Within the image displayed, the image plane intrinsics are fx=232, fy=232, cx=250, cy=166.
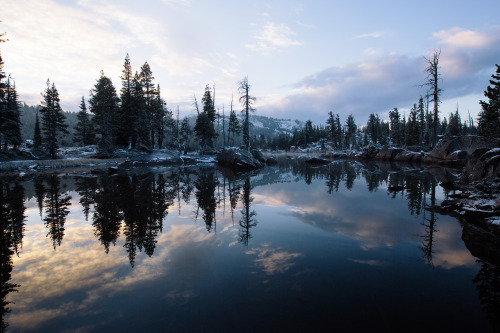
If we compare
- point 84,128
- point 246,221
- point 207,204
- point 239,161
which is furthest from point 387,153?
point 84,128

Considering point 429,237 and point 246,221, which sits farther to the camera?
point 246,221

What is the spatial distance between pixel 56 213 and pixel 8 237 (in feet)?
9.50

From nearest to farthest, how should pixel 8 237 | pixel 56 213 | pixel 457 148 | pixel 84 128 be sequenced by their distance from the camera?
1. pixel 8 237
2. pixel 56 213
3. pixel 457 148
4. pixel 84 128

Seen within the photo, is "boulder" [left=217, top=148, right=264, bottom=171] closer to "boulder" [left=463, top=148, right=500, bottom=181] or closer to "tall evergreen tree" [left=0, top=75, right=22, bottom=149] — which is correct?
"boulder" [left=463, top=148, right=500, bottom=181]

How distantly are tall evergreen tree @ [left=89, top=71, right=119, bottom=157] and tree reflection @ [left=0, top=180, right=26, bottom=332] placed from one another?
97.2ft

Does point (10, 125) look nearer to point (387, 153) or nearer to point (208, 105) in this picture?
point (208, 105)

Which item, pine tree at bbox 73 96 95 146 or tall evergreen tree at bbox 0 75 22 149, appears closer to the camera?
tall evergreen tree at bbox 0 75 22 149

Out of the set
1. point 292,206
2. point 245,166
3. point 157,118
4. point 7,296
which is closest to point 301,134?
point 157,118

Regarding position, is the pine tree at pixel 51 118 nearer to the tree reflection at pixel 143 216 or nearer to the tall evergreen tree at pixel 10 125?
the tall evergreen tree at pixel 10 125

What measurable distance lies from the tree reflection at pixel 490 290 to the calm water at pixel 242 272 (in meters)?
0.03

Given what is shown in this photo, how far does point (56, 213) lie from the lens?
9.88 meters

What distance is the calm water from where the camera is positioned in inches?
139

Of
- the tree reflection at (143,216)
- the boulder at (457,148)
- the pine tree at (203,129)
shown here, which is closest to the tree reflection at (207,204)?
the tree reflection at (143,216)

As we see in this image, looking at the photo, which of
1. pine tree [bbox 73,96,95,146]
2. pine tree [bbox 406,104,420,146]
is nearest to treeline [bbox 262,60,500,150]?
pine tree [bbox 406,104,420,146]
